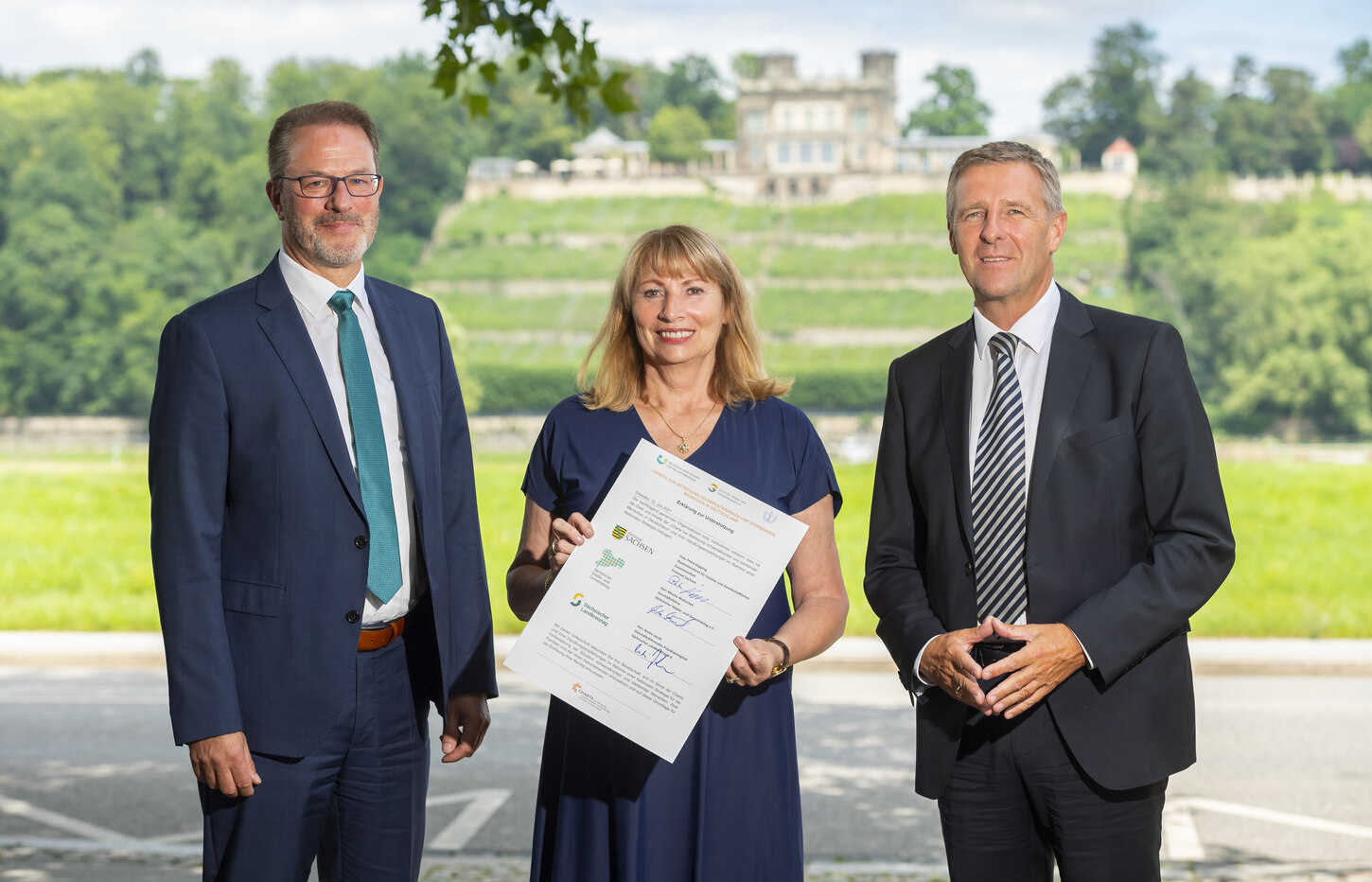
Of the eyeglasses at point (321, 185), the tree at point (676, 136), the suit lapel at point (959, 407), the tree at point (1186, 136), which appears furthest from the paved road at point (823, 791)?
the tree at point (676, 136)

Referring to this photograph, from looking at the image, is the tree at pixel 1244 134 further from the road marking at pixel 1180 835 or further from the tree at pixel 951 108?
the road marking at pixel 1180 835

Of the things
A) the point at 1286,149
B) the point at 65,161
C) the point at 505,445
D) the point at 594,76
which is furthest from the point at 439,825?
the point at 1286,149

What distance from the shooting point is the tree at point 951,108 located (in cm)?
11944

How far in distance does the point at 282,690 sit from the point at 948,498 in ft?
4.41

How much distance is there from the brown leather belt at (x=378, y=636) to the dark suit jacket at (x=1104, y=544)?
990 mm

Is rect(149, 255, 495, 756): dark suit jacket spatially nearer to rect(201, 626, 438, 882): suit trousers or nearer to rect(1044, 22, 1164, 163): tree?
rect(201, 626, 438, 882): suit trousers

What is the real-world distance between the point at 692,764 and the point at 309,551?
2.84ft

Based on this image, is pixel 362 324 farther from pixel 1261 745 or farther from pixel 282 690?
pixel 1261 745

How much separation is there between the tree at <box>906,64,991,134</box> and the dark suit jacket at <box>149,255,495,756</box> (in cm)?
12061

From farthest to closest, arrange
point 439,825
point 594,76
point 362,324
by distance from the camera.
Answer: point 439,825 < point 594,76 < point 362,324

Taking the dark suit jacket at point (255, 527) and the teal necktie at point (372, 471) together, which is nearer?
the dark suit jacket at point (255, 527)

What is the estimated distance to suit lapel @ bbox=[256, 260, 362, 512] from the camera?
2691 millimetres

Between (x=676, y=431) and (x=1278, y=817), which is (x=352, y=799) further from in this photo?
(x=1278, y=817)

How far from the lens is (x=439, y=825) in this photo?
5.99m
